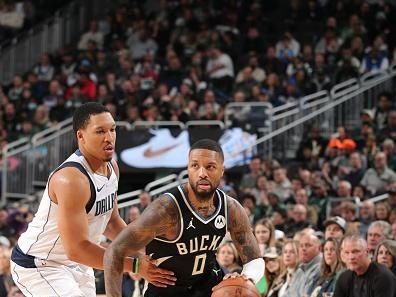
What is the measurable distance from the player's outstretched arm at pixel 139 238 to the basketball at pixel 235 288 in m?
0.49

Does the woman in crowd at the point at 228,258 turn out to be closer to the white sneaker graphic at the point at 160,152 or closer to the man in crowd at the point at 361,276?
the man in crowd at the point at 361,276

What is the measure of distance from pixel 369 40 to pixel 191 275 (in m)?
13.2

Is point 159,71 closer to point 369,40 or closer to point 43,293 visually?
point 369,40

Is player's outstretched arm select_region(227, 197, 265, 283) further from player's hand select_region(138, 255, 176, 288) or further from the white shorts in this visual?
the white shorts

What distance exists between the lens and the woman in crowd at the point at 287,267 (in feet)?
33.8

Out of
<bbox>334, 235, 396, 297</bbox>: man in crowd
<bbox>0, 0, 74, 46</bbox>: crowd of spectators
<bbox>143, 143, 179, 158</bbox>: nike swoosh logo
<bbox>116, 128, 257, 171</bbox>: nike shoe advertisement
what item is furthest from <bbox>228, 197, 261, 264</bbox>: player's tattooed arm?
<bbox>0, 0, 74, 46</bbox>: crowd of spectators

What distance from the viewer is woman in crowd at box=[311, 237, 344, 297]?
9.48m

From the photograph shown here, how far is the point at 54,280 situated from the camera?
625 centimetres

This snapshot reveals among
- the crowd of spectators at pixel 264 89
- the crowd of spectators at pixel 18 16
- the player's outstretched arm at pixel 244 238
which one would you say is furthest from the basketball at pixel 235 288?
the crowd of spectators at pixel 18 16

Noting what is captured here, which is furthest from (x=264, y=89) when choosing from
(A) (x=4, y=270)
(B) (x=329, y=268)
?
(B) (x=329, y=268)

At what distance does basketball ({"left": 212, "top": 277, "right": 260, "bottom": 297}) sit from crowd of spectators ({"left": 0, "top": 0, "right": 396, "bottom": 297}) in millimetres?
3766

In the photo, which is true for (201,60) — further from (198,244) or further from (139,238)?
(139,238)

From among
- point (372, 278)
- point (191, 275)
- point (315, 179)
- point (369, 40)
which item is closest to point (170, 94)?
point (369, 40)

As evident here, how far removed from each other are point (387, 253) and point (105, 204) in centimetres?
379
